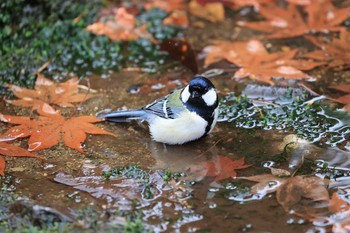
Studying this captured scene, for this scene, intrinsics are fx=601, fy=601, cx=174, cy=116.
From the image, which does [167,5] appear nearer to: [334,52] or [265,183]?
[334,52]

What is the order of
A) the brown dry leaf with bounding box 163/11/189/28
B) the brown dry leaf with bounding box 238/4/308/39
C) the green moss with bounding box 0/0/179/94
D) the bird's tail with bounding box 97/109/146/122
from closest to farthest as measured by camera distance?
the bird's tail with bounding box 97/109/146/122 → the green moss with bounding box 0/0/179/94 → the brown dry leaf with bounding box 238/4/308/39 → the brown dry leaf with bounding box 163/11/189/28

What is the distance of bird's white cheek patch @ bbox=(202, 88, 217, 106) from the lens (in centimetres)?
468

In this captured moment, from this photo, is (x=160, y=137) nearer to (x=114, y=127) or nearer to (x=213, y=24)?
(x=114, y=127)

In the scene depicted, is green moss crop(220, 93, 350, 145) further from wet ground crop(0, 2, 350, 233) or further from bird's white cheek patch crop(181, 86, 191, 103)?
bird's white cheek patch crop(181, 86, 191, 103)

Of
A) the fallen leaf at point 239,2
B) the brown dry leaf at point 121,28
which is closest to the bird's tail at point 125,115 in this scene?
the brown dry leaf at point 121,28

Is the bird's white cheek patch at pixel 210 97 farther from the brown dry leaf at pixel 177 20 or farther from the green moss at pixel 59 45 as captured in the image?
the brown dry leaf at pixel 177 20

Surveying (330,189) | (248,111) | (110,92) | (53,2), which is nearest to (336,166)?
(330,189)

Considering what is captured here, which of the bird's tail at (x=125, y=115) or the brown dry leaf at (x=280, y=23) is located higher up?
the brown dry leaf at (x=280, y=23)

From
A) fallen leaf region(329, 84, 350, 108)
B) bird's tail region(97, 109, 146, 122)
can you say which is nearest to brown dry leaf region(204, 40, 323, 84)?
fallen leaf region(329, 84, 350, 108)

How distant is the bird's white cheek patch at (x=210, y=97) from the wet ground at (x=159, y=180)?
38 cm

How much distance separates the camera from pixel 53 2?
666cm

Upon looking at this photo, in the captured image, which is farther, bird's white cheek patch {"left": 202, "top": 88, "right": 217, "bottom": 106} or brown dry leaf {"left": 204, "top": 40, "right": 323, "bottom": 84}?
brown dry leaf {"left": 204, "top": 40, "right": 323, "bottom": 84}

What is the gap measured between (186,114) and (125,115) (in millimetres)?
651

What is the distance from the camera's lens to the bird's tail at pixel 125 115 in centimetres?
503
